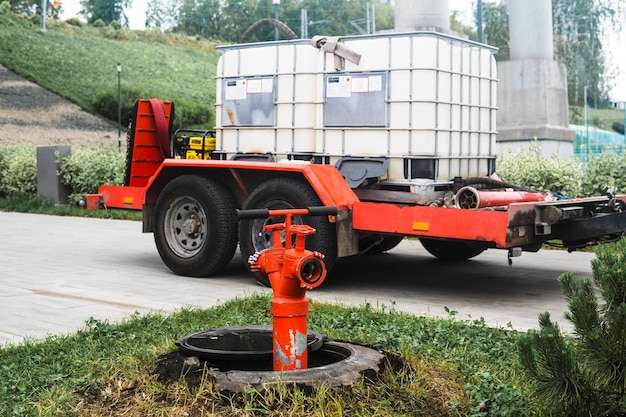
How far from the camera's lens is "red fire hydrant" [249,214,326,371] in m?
4.71

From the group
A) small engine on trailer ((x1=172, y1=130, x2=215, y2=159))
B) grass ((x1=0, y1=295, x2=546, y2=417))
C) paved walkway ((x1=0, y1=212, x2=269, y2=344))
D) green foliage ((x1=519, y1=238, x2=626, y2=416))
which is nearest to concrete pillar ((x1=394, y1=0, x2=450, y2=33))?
paved walkway ((x1=0, y1=212, x2=269, y2=344))

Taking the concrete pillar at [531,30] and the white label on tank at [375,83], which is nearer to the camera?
the white label on tank at [375,83]

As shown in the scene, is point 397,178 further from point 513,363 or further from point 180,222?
point 513,363

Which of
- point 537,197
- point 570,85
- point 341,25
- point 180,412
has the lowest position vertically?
point 180,412

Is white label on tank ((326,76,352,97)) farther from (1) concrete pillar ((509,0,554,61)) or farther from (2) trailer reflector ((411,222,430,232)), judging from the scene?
(1) concrete pillar ((509,0,554,61))

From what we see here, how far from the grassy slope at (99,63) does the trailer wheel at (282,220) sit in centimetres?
3861

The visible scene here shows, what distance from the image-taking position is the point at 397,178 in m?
9.38

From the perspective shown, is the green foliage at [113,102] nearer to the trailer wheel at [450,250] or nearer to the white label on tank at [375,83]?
the trailer wheel at [450,250]

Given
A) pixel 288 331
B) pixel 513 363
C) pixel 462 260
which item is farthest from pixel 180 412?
pixel 462 260

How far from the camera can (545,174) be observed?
14.2 meters

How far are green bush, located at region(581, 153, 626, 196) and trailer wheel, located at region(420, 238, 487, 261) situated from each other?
2.70 meters

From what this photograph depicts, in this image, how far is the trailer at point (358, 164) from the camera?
8.87 m

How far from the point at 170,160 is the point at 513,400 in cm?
669

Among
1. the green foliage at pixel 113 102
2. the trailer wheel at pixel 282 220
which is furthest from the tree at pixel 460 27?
the trailer wheel at pixel 282 220
